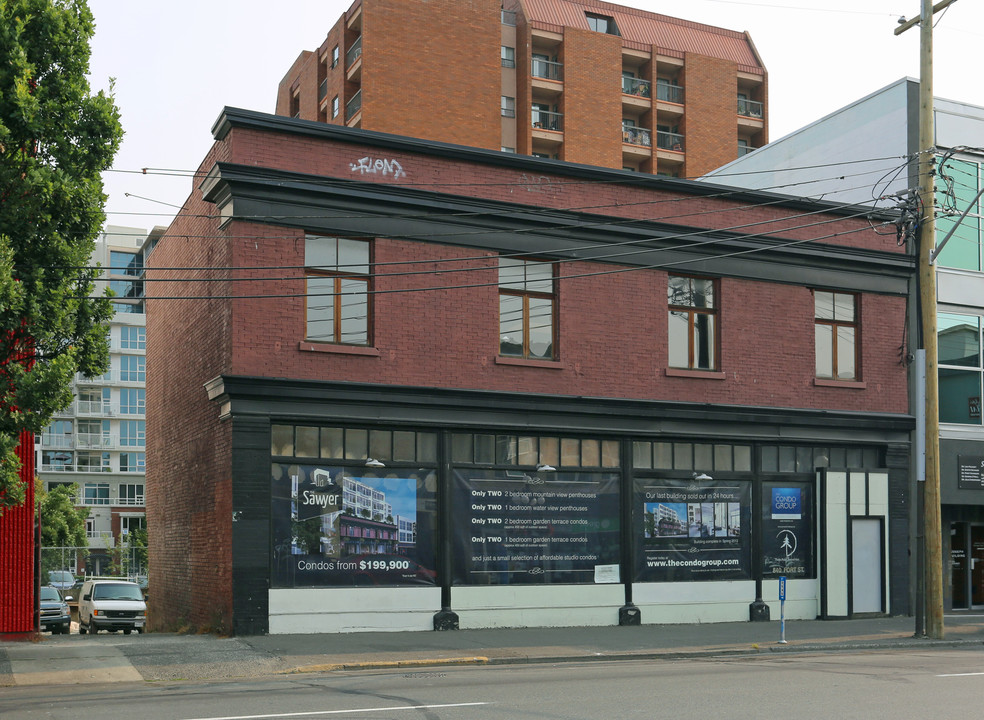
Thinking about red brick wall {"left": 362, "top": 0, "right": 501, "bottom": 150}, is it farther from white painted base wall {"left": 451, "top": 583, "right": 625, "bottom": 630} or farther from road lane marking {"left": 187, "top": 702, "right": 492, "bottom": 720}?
road lane marking {"left": 187, "top": 702, "right": 492, "bottom": 720}

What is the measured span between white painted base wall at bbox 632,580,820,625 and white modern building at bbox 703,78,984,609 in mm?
4695

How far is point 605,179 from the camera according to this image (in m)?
22.6

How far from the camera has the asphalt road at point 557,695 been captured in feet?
36.4

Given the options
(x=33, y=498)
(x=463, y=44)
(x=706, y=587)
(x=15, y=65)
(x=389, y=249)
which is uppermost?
(x=463, y=44)

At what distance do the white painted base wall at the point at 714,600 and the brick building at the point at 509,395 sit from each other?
6cm

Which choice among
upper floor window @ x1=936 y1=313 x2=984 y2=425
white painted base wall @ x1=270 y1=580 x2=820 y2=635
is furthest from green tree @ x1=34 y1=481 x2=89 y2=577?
upper floor window @ x1=936 y1=313 x2=984 y2=425

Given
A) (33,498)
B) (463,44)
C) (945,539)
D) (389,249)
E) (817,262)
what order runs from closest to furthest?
(33,498) < (389,249) < (817,262) < (945,539) < (463,44)

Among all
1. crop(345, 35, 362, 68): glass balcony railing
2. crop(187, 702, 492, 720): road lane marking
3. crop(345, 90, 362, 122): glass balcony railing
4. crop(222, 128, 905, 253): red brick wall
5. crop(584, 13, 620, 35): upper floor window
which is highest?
crop(584, 13, 620, 35): upper floor window

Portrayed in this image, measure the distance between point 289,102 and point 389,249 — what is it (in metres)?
43.4

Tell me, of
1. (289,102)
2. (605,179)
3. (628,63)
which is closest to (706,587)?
(605,179)

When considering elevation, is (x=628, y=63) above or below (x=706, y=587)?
above

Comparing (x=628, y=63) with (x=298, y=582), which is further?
(x=628, y=63)

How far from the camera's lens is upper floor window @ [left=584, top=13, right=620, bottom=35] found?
191ft

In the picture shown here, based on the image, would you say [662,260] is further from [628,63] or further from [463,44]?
[628,63]
